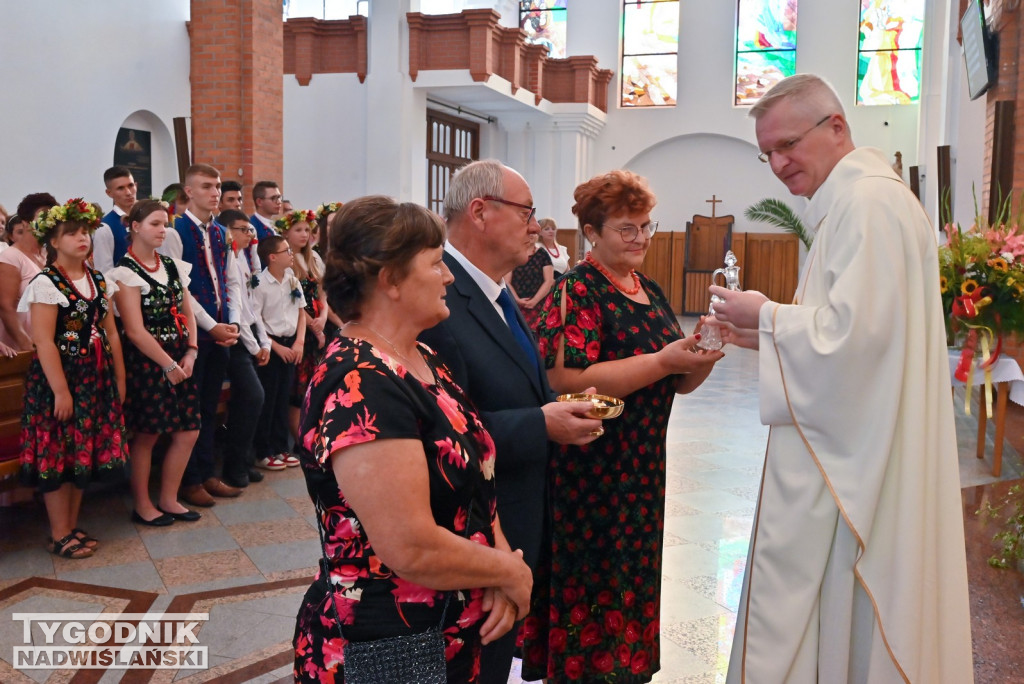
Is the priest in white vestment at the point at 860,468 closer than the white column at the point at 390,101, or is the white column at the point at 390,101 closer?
the priest in white vestment at the point at 860,468

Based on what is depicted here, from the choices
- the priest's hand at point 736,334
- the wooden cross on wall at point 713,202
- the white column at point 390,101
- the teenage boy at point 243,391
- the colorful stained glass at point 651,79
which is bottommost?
the teenage boy at point 243,391

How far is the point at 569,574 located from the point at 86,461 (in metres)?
2.80

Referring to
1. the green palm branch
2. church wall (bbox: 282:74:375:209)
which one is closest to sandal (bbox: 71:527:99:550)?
church wall (bbox: 282:74:375:209)

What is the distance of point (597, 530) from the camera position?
2.81m

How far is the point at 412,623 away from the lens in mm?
1764

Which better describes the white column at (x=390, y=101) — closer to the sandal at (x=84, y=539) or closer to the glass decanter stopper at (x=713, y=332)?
the sandal at (x=84, y=539)

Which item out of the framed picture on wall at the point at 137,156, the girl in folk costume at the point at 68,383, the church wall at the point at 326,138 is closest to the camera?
the girl in folk costume at the point at 68,383

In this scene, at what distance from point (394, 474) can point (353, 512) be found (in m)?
0.16

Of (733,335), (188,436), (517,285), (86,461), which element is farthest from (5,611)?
(517,285)

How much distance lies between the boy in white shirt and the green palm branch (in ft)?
46.3

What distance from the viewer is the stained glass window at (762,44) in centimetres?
2033

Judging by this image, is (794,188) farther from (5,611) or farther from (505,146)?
(505,146)

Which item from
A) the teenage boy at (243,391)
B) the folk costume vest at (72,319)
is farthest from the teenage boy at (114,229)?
the folk costume vest at (72,319)

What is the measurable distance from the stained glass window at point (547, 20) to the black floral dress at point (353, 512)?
21.0 m
